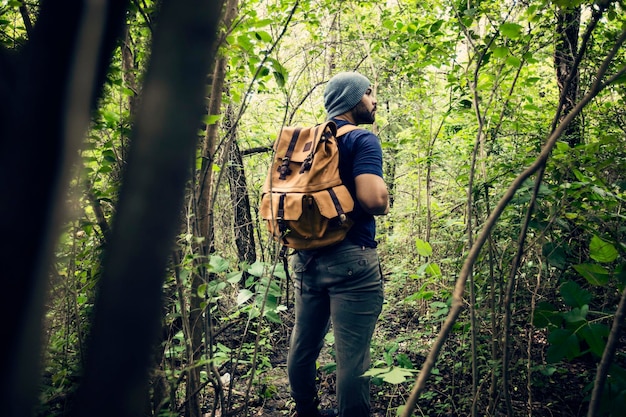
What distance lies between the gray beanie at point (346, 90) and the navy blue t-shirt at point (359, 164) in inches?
8.7

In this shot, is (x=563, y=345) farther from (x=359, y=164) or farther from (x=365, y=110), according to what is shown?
(x=365, y=110)

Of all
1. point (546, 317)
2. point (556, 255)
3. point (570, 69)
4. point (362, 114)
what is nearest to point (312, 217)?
point (362, 114)

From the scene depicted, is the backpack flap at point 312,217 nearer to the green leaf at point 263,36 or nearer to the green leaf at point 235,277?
the green leaf at point 235,277

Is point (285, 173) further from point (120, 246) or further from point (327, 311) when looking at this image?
point (120, 246)

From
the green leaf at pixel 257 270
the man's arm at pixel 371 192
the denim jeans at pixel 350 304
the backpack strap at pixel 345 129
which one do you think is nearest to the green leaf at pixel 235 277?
the green leaf at pixel 257 270

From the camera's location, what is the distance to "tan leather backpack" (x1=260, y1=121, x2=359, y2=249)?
1.87 metres

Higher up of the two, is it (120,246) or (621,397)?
(120,246)

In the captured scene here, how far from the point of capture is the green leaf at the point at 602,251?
1314mm

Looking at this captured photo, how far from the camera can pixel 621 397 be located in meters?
1.21

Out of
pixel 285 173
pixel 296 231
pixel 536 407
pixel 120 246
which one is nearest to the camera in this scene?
pixel 120 246

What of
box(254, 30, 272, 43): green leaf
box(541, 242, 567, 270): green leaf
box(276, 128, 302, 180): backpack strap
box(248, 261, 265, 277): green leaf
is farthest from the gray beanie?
box(541, 242, 567, 270): green leaf

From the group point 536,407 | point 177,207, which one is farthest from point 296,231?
point 536,407

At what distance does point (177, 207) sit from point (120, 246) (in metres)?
0.06

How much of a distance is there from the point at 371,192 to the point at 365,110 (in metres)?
0.57
